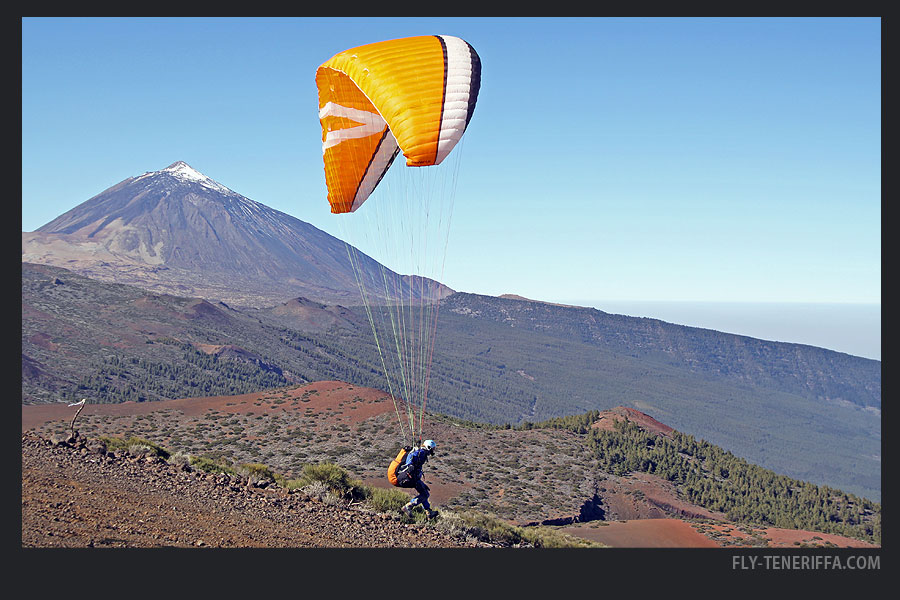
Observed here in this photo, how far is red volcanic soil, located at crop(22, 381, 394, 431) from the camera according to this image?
163 ft

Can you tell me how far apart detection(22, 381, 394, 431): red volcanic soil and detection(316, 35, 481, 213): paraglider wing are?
29375 millimetres

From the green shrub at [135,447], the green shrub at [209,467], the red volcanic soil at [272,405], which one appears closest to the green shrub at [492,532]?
the green shrub at [209,467]

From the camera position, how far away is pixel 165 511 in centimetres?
1423

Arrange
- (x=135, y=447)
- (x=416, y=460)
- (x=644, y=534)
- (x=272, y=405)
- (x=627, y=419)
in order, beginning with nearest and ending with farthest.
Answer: (x=416, y=460) < (x=135, y=447) < (x=644, y=534) < (x=272, y=405) < (x=627, y=419)

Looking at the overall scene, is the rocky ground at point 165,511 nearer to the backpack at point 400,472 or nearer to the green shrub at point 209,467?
the backpack at point 400,472

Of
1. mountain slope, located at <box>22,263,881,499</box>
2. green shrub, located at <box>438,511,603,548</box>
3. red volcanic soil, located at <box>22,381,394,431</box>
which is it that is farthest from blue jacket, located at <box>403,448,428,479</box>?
mountain slope, located at <box>22,263,881,499</box>

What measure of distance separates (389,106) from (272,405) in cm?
3966

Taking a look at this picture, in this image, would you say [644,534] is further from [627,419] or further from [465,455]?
[627,419]

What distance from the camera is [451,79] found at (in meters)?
16.2

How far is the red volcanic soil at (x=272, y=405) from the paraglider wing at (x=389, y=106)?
Answer: 2937 centimetres

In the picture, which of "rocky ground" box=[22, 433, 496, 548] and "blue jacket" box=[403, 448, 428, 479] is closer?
"rocky ground" box=[22, 433, 496, 548]

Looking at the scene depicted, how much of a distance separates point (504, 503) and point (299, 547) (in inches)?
793

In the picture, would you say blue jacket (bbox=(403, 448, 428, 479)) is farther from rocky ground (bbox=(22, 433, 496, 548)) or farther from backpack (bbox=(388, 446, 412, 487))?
rocky ground (bbox=(22, 433, 496, 548))

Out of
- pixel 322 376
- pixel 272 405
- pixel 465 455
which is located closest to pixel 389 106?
pixel 465 455
